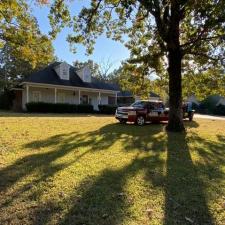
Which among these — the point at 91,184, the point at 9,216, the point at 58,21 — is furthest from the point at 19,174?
the point at 58,21

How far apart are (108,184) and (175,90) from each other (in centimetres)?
1134

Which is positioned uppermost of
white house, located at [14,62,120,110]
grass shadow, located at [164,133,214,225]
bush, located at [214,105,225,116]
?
white house, located at [14,62,120,110]

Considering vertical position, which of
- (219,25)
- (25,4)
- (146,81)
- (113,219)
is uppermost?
(25,4)

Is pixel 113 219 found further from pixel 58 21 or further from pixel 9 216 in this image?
pixel 58 21

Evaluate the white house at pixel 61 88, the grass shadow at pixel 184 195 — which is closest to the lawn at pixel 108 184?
the grass shadow at pixel 184 195

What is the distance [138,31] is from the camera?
22.6 metres

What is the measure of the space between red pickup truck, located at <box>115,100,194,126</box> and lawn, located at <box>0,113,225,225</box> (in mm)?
9428

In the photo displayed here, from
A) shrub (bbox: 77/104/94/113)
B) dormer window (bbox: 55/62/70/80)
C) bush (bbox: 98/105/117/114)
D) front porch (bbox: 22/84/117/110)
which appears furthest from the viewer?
dormer window (bbox: 55/62/70/80)

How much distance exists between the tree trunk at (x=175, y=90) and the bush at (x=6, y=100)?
27960 mm

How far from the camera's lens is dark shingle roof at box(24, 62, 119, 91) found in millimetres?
36219

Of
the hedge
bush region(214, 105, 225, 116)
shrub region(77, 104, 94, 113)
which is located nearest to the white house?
the hedge

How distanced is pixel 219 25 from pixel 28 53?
32.2 ft

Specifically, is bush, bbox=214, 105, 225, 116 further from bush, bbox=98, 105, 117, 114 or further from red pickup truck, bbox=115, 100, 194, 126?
red pickup truck, bbox=115, 100, 194, 126

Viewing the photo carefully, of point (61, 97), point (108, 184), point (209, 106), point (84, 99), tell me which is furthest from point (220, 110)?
point (108, 184)
